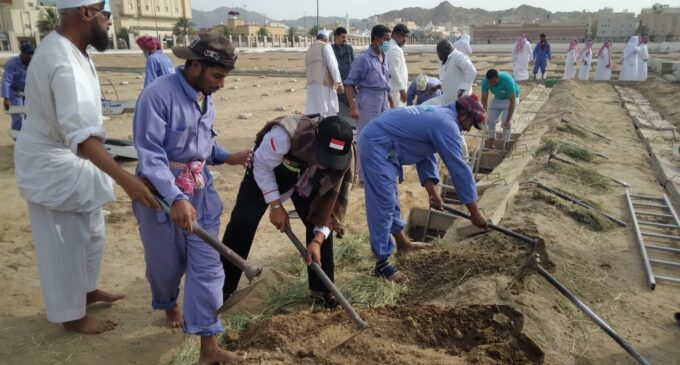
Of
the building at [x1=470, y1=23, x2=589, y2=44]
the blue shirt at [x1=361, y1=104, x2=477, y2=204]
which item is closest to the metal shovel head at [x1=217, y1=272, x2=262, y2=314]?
the blue shirt at [x1=361, y1=104, x2=477, y2=204]

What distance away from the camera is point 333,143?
251 cm

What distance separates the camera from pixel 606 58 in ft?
60.4

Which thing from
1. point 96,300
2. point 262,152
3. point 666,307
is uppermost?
point 262,152

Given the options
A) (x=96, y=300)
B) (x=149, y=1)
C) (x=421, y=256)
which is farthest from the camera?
(x=149, y=1)

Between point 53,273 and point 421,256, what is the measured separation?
107 inches

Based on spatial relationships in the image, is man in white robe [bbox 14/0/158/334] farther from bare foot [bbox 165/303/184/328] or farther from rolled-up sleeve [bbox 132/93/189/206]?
bare foot [bbox 165/303/184/328]

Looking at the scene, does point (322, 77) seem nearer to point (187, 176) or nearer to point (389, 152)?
point (389, 152)

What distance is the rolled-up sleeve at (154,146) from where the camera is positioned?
88.3 inches

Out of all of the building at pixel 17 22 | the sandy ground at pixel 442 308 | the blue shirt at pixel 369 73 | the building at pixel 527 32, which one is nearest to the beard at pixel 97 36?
the sandy ground at pixel 442 308

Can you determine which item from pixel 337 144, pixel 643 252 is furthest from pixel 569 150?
pixel 337 144

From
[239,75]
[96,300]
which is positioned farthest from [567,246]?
[239,75]

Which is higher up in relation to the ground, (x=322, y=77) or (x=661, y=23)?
(x=661, y=23)

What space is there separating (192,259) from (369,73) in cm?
381

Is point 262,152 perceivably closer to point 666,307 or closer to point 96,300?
point 96,300
